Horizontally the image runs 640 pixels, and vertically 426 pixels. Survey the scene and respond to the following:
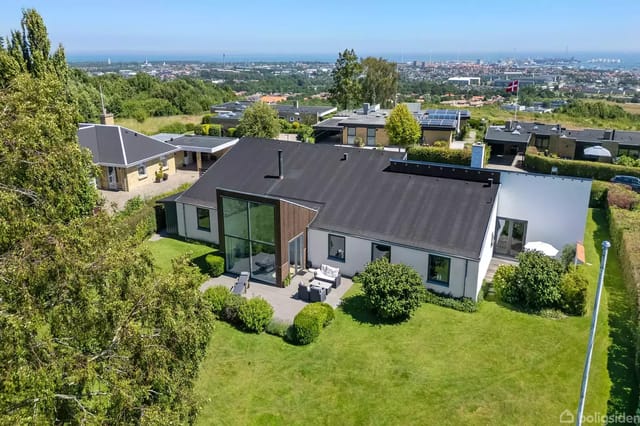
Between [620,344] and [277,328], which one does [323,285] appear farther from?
[620,344]

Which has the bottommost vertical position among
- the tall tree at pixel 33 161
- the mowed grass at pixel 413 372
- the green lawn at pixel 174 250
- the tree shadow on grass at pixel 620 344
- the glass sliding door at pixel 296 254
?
the mowed grass at pixel 413 372

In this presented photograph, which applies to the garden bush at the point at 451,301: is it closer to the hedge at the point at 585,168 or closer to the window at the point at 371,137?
the hedge at the point at 585,168

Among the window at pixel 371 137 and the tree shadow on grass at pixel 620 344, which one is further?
the window at pixel 371 137

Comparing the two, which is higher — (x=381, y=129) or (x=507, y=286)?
(x=381, y=129)

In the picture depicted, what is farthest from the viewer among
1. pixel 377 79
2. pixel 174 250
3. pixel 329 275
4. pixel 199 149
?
pixel 377 79

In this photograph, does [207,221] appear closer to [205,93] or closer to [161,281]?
[161,281]

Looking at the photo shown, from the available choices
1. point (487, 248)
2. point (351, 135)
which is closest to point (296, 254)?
point (487, 248)

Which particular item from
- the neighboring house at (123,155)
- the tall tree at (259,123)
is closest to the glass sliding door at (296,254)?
the neighboring house at (123,155)
